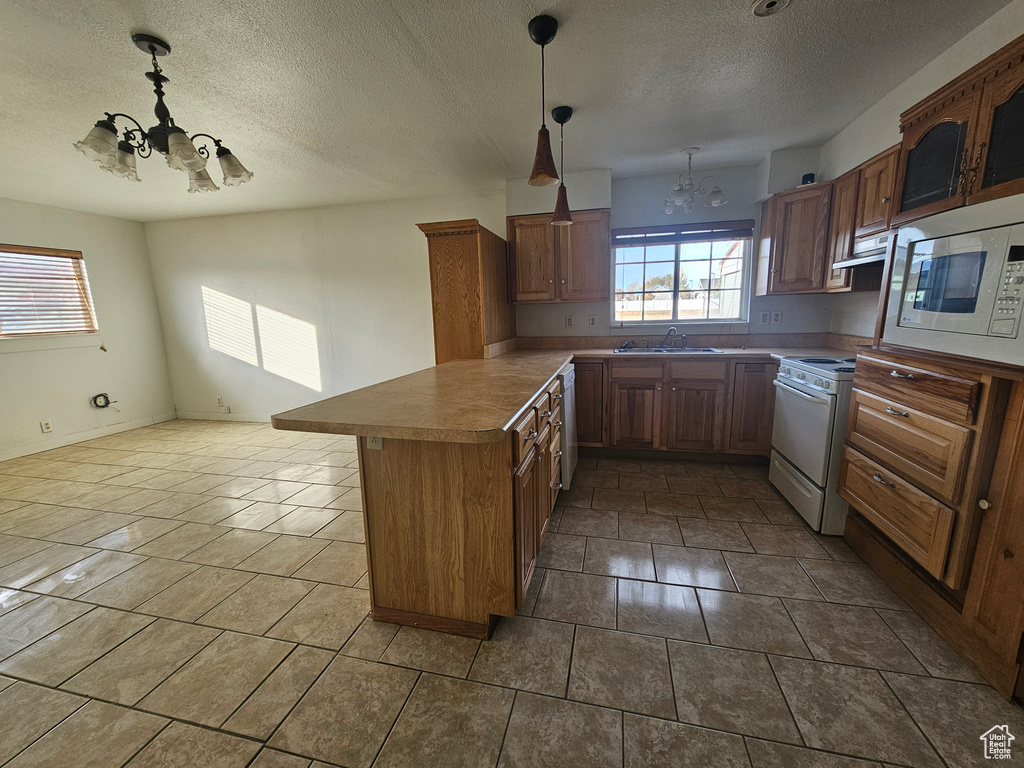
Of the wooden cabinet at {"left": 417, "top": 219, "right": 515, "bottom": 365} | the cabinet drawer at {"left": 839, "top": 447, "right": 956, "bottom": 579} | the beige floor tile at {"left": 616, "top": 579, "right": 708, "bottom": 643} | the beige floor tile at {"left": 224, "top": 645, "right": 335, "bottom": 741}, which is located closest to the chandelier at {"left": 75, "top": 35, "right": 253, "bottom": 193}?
the wooden cabinet at {"left": 417, "top": 219, "right": 515, "bottom": 365}

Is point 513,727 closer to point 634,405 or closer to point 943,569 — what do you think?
point 943,569

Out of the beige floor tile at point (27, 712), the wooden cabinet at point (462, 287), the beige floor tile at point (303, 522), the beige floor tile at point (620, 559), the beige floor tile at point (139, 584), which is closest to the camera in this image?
the beige floor tile at point (27, 712)

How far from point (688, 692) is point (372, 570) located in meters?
1.25

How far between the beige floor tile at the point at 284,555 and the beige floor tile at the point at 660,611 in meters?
1.66

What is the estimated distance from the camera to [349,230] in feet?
14.4

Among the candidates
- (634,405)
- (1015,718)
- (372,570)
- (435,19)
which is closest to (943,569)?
(1015,718)

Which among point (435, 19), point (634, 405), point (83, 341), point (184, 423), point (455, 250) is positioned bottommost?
point (184, 423)

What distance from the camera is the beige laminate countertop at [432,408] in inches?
48.2

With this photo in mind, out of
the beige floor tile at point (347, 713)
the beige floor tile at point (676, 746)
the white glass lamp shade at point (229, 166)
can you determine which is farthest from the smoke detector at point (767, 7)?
the beige floor tile at point (347, 713)

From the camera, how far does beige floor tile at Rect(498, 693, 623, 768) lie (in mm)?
1126

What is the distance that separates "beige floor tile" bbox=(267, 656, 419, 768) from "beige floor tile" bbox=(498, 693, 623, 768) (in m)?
0.40

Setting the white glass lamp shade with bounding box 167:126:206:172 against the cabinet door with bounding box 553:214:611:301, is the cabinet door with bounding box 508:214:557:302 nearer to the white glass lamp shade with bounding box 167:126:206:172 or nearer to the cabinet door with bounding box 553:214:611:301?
the cabinet door with bounding box 553:214:611:301

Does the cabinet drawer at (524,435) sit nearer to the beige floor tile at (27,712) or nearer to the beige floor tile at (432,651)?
the beige floor tile at (432,651)

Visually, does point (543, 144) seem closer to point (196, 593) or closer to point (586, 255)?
point (586, 255)
